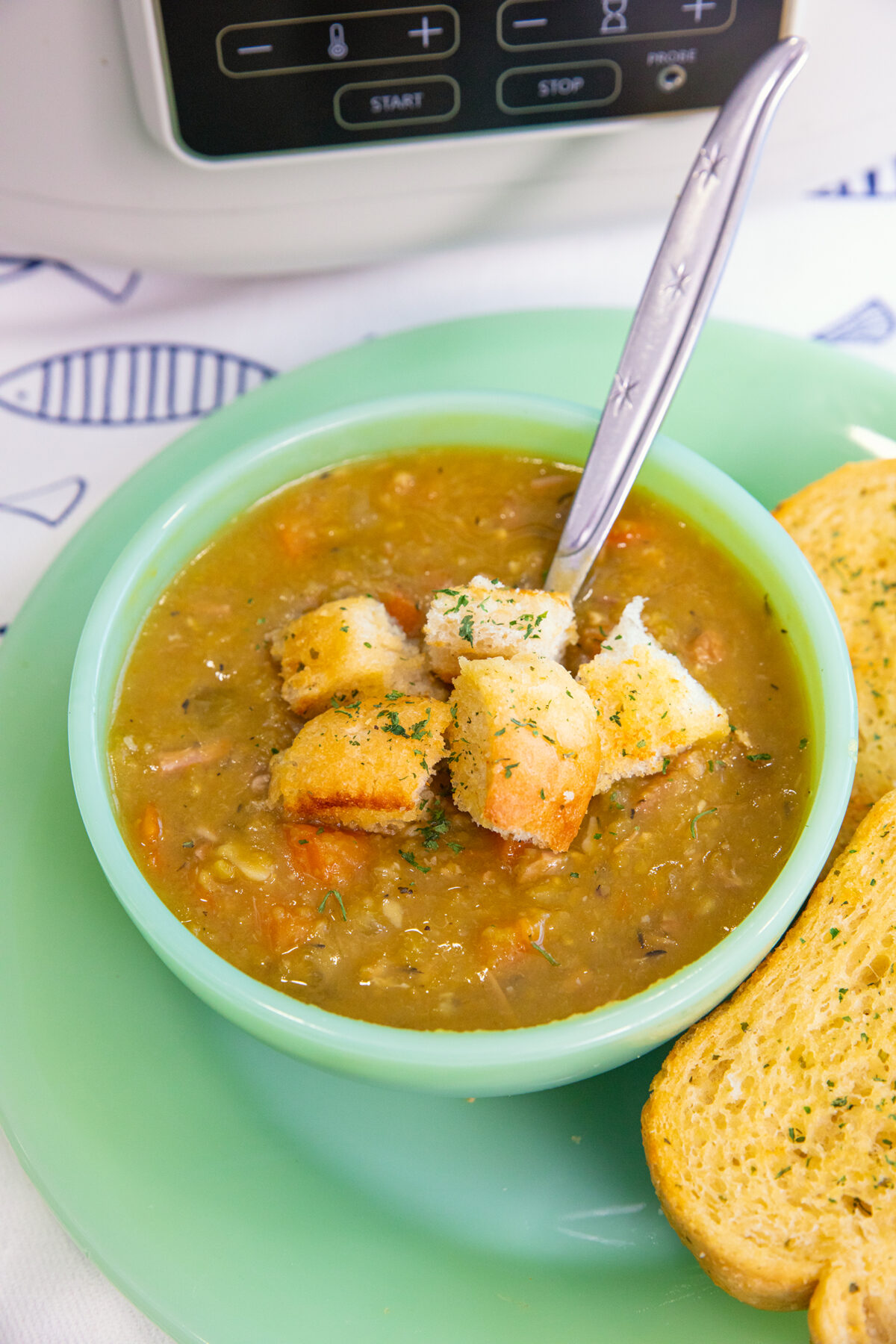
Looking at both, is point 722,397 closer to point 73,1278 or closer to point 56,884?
point 56,884

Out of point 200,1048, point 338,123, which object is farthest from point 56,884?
point 338,123

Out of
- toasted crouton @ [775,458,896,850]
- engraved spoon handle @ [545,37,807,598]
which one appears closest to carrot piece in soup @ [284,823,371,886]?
engraved spoon handle @ [545,37,807,598]

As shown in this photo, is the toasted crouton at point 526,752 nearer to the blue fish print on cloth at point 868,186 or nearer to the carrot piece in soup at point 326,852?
the carrot piece in soup at point 326,852

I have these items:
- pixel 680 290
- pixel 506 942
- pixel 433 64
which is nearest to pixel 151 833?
pixel 506 942

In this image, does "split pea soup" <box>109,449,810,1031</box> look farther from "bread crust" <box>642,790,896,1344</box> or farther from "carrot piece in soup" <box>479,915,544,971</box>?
"bread crust" <box>642,790,896,1344</box>

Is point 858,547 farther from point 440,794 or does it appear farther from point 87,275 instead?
point 87,275

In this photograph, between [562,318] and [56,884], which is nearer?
[56,884]
